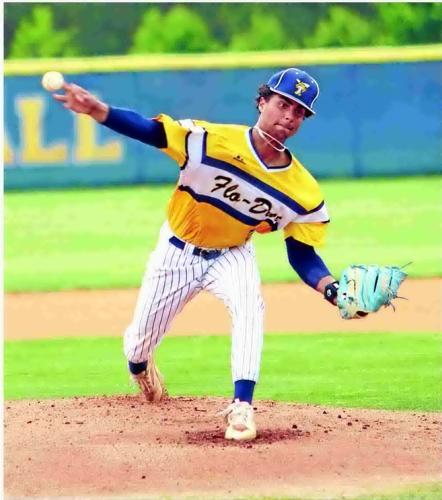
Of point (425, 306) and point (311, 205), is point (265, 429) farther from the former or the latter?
point (425, 306)

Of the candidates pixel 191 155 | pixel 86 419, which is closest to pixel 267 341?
pixel 86 419

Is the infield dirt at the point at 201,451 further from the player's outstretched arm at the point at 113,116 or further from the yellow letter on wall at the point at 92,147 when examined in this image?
the yellow letter on wall at the point at 92,147

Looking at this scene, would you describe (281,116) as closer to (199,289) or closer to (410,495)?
(199,289)

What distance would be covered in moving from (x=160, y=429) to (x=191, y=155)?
51.4 inches

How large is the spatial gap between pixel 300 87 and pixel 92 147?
46.7 feet

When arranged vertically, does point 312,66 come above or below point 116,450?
above

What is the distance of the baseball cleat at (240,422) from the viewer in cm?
563

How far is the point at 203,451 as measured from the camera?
5492 millimetres

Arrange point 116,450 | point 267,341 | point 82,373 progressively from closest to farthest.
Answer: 1. point 116,450
2. point 82,373
3. point 267,341

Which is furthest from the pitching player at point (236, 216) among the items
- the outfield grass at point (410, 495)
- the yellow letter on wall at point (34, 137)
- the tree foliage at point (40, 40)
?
the tree foliage at point (40, 40)

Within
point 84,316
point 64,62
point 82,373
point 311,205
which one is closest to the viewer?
point 311,205

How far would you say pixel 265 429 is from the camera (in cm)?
600

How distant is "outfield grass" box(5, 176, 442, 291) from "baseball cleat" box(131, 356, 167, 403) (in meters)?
5.13

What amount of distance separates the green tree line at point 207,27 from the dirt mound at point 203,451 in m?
21.5
